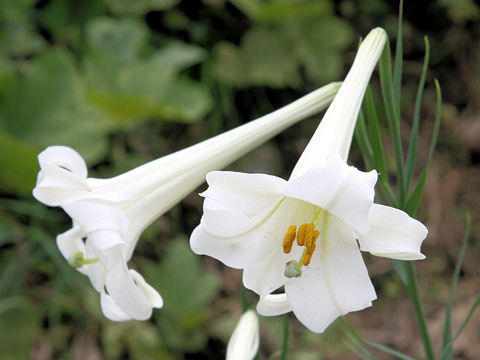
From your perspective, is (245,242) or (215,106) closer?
(245,242)

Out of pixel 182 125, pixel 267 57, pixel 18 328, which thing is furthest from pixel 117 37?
pixel 18 328

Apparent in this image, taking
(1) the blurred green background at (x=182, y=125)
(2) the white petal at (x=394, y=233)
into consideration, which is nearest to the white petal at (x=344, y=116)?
(2) the white petal at (x=394, y=233)

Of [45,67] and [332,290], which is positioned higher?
[332,290]

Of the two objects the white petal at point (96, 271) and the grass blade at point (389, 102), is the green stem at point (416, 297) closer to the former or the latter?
the grass blade at point (389, 102)

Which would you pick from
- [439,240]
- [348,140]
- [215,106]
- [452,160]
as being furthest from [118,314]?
[452,160]

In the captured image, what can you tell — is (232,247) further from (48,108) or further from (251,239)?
(48,108)

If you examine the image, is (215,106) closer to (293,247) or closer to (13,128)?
(13,128)

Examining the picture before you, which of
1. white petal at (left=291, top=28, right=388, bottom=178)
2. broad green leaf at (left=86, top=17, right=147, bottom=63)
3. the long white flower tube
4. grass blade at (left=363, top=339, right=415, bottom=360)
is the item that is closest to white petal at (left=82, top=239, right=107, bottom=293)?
the long white flower tube
